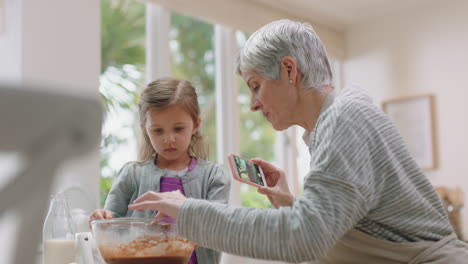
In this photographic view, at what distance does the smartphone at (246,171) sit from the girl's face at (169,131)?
0.27 meters

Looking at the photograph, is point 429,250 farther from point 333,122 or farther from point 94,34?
point 94,34

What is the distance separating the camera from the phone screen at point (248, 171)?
1348 mm

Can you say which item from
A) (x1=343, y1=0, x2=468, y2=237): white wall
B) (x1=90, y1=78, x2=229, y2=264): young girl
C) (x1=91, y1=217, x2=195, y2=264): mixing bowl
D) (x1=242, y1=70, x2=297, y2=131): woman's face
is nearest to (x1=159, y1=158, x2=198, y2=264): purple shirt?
(x1=90, y1=78, x2=229, y2=264): young girl

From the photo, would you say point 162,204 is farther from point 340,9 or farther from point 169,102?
point 340,9

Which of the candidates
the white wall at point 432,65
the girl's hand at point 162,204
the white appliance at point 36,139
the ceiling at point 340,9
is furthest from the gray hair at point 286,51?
the white wall at point 432,65

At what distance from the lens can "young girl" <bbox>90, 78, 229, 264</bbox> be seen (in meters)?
1.58

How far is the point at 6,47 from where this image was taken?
2.66m

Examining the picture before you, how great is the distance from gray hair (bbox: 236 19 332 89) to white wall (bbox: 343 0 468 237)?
3.33m

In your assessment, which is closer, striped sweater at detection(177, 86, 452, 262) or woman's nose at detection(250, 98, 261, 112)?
striped sweater at detection(177, 86, 452, 262)

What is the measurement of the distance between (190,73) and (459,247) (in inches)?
115

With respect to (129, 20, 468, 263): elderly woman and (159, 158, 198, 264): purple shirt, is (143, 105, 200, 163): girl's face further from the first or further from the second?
(129, 20, 468, 263): elderly woman

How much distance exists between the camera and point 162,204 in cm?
108

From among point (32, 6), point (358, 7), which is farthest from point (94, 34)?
point (358, 7)

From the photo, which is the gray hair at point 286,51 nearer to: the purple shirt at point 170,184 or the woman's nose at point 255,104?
the woman's nose at point 255,104
